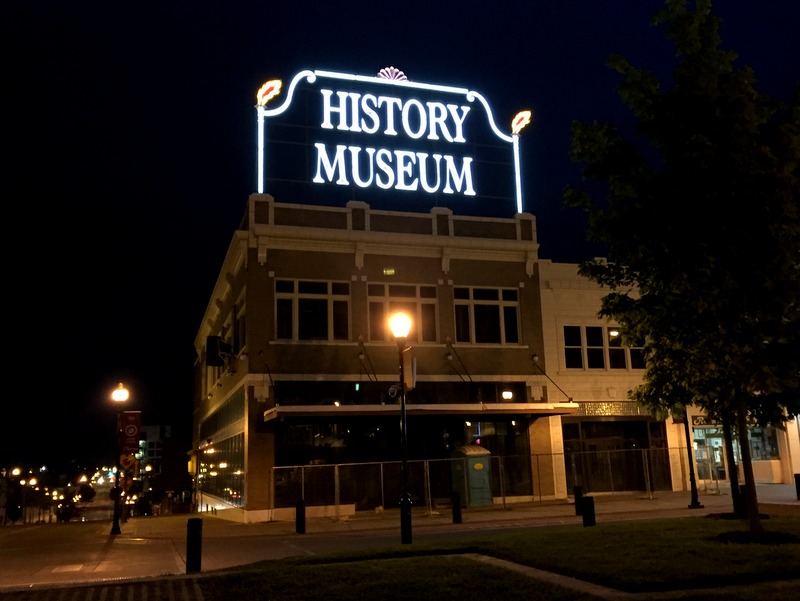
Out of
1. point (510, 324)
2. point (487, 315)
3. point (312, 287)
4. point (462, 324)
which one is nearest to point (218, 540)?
point (312, 287)

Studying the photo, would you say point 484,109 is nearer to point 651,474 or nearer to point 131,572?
point 651,474

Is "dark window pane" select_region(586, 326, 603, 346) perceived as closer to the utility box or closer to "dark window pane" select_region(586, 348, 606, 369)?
"dark window pane" select_region(586, 348, 606, 369)

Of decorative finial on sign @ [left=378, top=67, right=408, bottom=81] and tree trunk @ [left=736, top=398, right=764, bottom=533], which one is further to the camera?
decorative finial on sign @ [left=378, top=67, right=408, bottom=81]

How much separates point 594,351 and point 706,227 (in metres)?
20.0

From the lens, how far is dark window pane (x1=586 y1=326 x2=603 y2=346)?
108 ft

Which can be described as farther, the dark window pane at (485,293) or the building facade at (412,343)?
the dark window pane at (485,293)

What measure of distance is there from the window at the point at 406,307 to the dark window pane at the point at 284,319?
9.74ft

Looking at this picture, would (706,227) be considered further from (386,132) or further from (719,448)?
(719,448)

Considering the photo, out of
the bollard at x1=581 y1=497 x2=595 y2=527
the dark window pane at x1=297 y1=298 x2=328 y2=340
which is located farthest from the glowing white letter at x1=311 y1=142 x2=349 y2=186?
the bollard at x1=581 y1=497 x2=595 y2=527

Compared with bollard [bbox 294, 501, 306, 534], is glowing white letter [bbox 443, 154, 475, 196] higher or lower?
higher

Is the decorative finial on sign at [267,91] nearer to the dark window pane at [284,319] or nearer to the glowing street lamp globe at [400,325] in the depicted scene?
the dark window pane at [284,319]

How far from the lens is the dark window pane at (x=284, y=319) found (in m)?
28.4

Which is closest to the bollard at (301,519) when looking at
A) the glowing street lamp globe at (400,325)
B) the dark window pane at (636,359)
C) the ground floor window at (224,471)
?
the ground floor window at (224,471)

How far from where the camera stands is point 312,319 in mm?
28875
